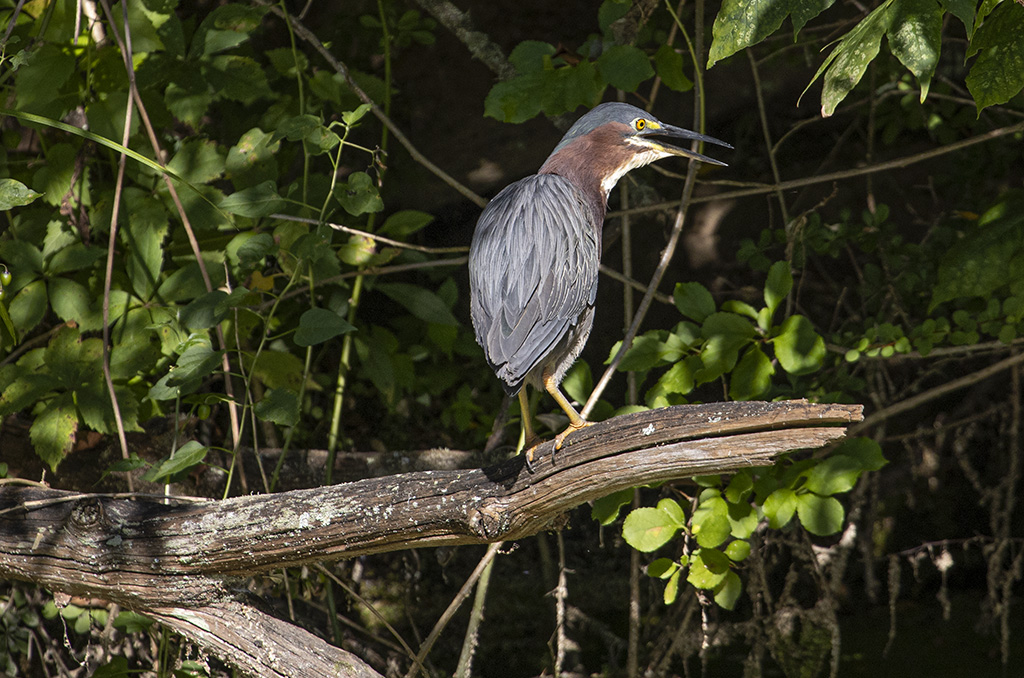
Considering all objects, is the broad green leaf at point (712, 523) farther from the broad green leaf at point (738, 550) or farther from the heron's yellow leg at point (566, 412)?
the heron's yellow leg at point (566, 412)

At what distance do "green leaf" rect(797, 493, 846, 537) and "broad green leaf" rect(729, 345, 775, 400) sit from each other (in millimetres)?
226

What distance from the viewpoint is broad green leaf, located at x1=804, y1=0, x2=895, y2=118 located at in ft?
3.38

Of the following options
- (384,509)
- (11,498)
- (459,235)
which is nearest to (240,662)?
(384,509)

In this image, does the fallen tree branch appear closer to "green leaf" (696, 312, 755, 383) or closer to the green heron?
the green heron

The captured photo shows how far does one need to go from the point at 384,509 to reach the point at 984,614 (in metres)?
2.26

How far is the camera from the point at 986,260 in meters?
1.80

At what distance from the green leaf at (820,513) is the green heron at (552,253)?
47cm

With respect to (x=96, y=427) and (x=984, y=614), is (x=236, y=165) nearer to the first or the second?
(x=96, y=427)

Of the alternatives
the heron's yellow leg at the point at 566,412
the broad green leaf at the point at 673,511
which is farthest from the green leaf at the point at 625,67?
the broad green leaf at the point at 673,511

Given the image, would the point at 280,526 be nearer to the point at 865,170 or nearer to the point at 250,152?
the point at 250,152

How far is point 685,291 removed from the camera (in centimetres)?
169

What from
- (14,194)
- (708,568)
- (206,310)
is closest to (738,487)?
(708,568)

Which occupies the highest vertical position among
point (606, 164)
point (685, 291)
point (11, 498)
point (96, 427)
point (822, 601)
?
point (606, 164)

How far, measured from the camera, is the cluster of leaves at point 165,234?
176 centimetres
